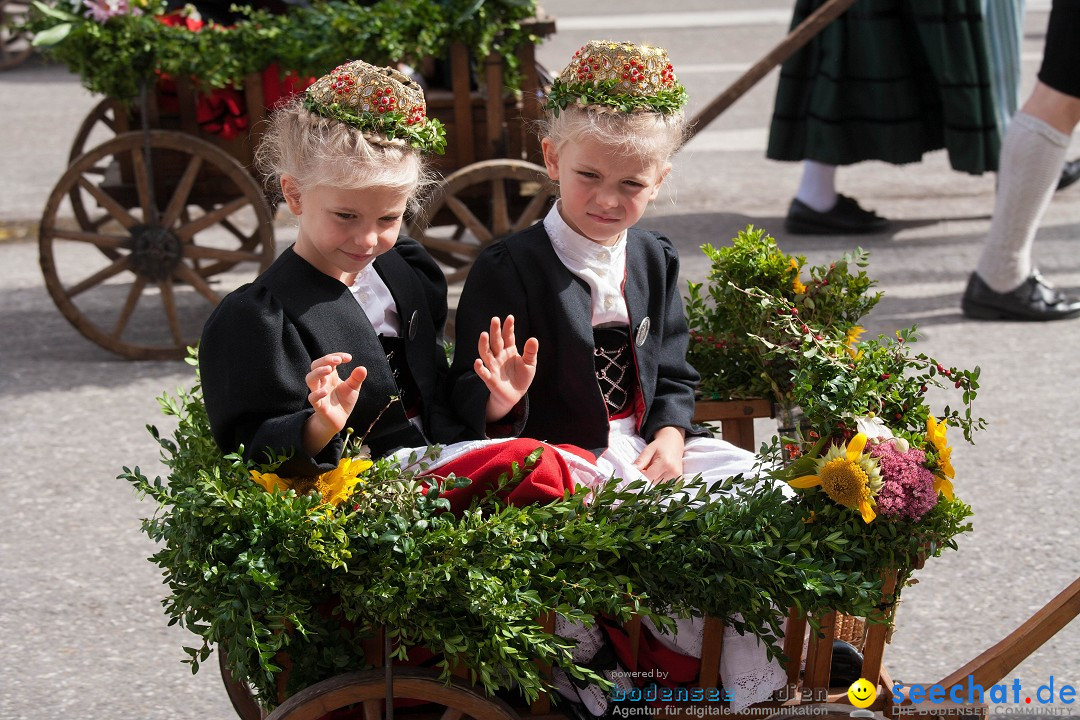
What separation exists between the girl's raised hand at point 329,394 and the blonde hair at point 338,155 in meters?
0.32

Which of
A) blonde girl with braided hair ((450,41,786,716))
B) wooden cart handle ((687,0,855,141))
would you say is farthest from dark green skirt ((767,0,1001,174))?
blonde girl with braided hair ((450,41,786,716))

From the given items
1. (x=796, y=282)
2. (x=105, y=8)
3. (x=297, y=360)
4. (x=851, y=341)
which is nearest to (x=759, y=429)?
(x=796, y=282)

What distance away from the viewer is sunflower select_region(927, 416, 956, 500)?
205cm

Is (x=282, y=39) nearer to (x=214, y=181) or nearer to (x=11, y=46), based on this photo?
(x=214, y=181)

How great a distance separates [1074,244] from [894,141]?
974mm

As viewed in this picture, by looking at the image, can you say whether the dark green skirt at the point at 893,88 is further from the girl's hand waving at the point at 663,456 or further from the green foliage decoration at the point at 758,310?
the girl's hand waving at the point at 663,456

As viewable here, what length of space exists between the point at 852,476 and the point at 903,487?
0.27 feet

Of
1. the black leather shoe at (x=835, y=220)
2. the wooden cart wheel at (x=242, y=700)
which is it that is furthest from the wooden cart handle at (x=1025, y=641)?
the black leather shoe at (x=835, y=220)

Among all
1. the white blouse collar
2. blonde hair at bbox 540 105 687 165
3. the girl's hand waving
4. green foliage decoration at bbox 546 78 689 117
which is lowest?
the girl's hand waving

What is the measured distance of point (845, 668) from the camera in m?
2.19

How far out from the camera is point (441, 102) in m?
4.27

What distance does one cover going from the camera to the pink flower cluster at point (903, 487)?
1.98 m

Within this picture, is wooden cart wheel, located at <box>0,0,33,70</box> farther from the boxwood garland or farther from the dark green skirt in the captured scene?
the boxwood garland

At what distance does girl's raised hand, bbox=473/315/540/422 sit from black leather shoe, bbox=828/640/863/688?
72 centimetres
